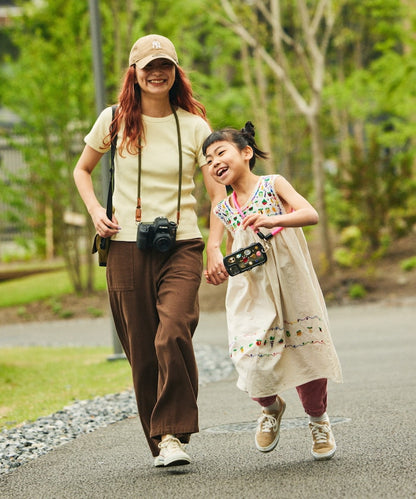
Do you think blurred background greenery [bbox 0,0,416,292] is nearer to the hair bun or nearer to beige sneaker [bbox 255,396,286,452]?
the hair bun

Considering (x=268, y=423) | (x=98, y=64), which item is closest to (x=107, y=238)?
(x=268, y=423)

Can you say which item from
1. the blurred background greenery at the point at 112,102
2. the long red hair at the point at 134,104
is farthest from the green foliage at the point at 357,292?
the long red hair at the point at 134,104

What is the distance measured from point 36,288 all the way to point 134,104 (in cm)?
1664

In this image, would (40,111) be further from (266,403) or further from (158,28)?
(266,403)

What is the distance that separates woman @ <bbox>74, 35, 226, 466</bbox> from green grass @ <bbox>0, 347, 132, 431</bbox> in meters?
2.23

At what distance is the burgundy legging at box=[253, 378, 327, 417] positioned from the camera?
4.95m

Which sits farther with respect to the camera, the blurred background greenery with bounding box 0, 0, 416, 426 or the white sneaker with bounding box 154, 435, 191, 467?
the blurred background greenery with bounding box 0, 0, 416, 426

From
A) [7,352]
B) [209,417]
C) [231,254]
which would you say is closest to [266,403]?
[231,254]

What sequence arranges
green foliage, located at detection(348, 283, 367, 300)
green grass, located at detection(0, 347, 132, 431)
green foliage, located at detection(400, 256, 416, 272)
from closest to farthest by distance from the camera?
green grass, located at detection(0, 347, 132, 431) < green foliage, located at detection(348, 283, 367, 300) < green foliage, located at detection(400, 256, 416, 272)

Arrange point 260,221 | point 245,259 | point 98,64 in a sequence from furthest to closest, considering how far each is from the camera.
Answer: point 98,64
point 245,259
point 260,221

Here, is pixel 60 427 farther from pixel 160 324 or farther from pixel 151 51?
pixel 151 51

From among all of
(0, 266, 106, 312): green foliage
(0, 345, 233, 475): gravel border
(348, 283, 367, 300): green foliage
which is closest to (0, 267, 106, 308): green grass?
(0, 266, 106, 312): green foliage

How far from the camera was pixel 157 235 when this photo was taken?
4.87 meters

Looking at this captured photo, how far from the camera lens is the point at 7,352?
43.2 ft
